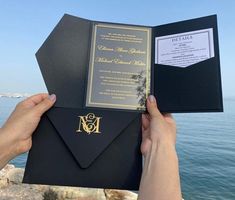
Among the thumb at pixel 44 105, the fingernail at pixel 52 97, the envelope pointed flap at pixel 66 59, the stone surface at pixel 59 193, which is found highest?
the envelope pointed flap at pixel 66 59

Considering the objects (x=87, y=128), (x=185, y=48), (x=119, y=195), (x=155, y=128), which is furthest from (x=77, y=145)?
(x=119, y=195)

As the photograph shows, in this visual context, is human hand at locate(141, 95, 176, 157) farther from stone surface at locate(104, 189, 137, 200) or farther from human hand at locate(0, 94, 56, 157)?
stone surface at locate(104, 189, 137, 200)

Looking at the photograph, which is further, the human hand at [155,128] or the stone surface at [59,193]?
the stone surface at [59,193]

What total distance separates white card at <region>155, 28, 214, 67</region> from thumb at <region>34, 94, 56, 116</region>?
880 mm

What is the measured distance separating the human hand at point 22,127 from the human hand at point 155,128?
0.71 meters

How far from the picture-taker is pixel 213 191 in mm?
15859

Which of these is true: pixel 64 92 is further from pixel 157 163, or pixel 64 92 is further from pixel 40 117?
pixel 157 163

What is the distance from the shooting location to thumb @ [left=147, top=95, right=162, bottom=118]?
6.55 feet

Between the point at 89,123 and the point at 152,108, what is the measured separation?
1.56 ft

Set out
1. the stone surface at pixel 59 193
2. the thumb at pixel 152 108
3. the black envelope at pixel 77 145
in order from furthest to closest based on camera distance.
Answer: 1. the stone surface at pixel 59 193
2. the thumb at pixel 152 108
3. the black envelope at pixel 77 145

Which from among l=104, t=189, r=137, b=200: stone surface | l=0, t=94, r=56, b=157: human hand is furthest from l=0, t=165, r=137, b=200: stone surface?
l=0, t=94, r=56, b=157: human hand

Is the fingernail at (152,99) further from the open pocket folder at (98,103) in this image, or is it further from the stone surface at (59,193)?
the stone surface at (59,193)

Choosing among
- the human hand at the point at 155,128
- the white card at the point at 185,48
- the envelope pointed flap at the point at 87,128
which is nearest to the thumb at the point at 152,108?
the human hand at the point at 155,128

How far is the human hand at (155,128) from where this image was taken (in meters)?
1.89
